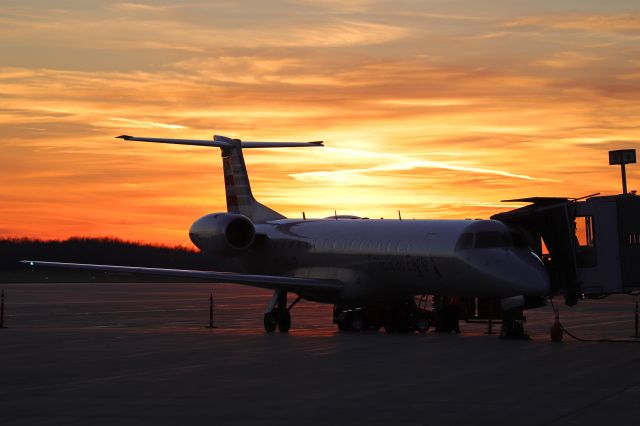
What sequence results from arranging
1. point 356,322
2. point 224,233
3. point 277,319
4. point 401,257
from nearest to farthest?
1. point 401,257
2. point 277,319
3. point 356,322
4. point 224,233

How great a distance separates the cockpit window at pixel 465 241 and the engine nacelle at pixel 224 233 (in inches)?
328

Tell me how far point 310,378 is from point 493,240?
1161 centimetres

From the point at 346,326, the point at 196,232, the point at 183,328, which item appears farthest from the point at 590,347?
the point at 196,232

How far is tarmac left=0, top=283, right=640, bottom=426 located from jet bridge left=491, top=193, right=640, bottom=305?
154cm

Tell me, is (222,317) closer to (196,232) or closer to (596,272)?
(196,232)

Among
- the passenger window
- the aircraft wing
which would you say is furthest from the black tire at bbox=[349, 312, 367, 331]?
the passenger window

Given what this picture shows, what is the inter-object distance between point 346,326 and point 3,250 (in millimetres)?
115214

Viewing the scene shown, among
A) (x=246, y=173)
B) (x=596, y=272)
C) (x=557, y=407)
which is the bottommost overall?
(x=557, y=407)

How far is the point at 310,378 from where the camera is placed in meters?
17.1

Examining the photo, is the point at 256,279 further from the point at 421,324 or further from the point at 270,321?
the point at 421,324

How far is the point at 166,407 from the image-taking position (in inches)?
540

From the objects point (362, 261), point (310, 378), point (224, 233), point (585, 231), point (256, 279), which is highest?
point (224, 233)

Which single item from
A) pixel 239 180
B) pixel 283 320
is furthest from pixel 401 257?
pixel 239 180

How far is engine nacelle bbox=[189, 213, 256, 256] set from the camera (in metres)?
33.7
